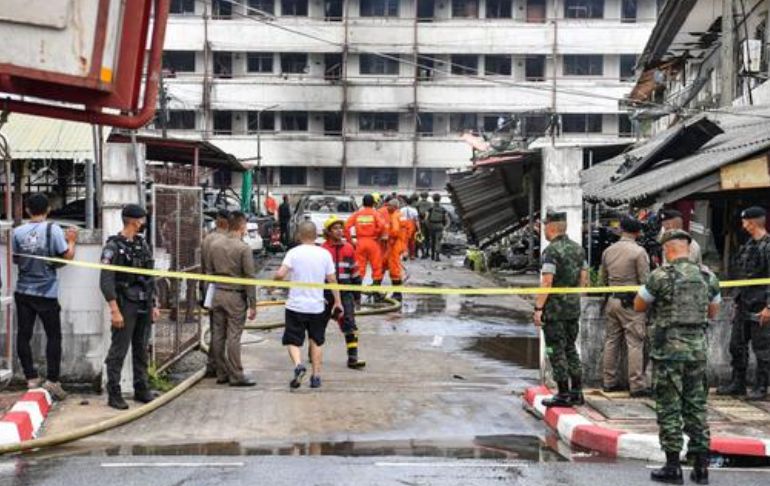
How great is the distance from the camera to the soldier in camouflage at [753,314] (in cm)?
884

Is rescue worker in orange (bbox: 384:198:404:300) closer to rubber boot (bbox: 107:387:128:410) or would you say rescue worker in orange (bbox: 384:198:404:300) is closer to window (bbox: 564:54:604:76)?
rubber boot (bbox: 107:387:128:410)

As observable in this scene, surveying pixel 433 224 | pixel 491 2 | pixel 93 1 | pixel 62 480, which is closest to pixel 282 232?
pixel 433 224

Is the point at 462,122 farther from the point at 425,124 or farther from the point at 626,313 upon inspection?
the point at 626,313

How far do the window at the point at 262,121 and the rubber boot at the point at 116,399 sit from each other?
4588 cm

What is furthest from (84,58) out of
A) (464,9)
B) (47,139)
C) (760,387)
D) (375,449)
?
(464,9)

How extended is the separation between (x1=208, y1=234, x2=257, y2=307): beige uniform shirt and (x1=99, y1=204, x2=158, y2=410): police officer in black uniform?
117cm

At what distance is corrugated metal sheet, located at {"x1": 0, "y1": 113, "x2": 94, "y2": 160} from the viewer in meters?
14.9

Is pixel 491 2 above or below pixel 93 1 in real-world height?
above

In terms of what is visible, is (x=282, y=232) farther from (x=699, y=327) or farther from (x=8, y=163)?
(x=699, y=327)

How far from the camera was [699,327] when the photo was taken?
6629 mm

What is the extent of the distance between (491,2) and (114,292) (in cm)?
4865

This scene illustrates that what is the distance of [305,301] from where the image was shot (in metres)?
9.68

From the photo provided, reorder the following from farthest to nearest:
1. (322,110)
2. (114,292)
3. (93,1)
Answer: (322,110) → (114,292) → (93,1)

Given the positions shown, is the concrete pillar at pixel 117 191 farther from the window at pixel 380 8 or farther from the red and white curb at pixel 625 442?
the window at pixel 380 8
